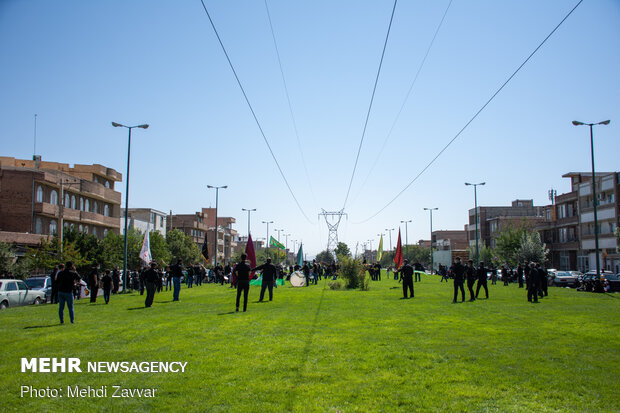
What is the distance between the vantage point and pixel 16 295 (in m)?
21.5

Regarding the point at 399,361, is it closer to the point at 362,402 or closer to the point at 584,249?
the point at 362,402

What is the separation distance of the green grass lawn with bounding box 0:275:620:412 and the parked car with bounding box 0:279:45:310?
7671 millimetres

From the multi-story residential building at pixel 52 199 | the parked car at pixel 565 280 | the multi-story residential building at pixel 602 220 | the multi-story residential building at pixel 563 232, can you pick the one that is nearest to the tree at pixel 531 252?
the multi-story residential building at pixel 602 220

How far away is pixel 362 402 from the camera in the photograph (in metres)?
5.93

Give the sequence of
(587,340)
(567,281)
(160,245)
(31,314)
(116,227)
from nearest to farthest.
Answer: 1. (587,340)
2. (31,314)
3. (567,281)
4. (160,245)
5. (116,227)

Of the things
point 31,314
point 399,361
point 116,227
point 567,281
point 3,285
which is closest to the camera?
point 399,361

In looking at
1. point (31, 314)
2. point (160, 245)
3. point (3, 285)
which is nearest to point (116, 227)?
point (160, 245)

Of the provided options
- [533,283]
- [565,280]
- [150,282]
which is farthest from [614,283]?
[150,282]

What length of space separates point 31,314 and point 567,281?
37131mm

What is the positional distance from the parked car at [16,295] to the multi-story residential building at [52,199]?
19.0 metres

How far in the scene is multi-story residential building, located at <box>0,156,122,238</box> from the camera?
45.6 meters

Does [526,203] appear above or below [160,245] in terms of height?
above

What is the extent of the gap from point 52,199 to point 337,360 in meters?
49.7

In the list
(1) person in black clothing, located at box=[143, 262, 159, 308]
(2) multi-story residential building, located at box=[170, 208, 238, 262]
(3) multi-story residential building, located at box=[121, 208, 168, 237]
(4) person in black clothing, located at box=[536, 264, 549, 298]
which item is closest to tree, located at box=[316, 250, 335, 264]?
(2) multi-story residential building, located at box=[170, 208, 238, 262]
